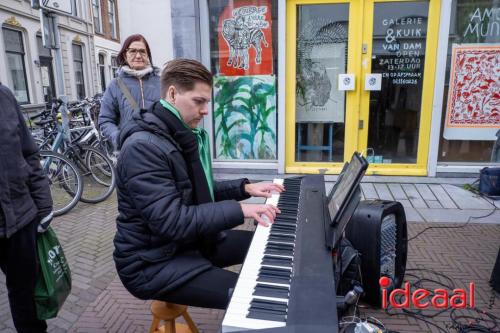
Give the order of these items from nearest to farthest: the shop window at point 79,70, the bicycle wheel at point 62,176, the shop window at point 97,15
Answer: the bicycle wheel at point 62,176, the shop window at point 79,70, the shop window at point 97,15

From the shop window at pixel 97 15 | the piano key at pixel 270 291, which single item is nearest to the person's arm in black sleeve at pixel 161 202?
the piano key at pixel 270 291

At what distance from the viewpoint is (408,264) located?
3291mm

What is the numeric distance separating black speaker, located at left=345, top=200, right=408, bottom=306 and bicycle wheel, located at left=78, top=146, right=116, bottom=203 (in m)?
3.92

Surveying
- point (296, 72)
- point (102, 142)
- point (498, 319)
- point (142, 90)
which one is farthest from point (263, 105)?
point (498, 319)

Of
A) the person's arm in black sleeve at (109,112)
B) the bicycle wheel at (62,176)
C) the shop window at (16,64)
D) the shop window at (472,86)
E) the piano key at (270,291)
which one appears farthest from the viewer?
the shop window at (16,64)

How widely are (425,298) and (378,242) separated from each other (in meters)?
0.72

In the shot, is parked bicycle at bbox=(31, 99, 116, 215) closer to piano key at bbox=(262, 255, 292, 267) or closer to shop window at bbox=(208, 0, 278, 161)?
shop window at bbox=(208, 0, 278, 161)

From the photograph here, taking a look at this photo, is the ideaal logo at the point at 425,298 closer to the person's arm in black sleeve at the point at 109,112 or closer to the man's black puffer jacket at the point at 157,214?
the man's black puffer jacket at the point at 157,214

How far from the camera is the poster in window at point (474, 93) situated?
504 cm

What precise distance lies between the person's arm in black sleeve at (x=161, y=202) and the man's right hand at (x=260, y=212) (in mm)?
92

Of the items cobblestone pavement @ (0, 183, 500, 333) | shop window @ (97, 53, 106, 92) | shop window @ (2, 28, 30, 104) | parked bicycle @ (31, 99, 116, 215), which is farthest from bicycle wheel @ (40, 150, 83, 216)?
shop window @ (97, 53, 106, 92)

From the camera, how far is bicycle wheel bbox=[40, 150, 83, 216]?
4.73m

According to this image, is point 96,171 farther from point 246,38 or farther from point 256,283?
point 256,283

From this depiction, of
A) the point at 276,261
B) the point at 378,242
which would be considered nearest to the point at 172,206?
the point at 276,261
